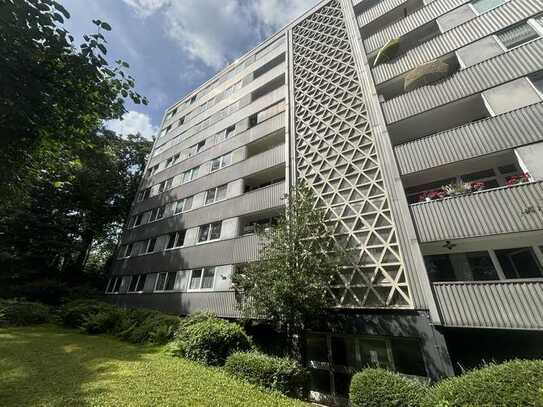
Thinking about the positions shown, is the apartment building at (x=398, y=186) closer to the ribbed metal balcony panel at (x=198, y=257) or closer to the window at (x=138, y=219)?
the ribbed metal balcony panel at (x=198, y=257)

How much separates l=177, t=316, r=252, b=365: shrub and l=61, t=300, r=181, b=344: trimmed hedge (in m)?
2.18

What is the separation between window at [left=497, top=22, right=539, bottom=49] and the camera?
1141 cm

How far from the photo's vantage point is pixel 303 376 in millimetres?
9102

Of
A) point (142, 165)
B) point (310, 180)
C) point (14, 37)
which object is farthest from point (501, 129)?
point (142, 165)

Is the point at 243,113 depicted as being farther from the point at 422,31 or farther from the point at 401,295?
the point at 401,295

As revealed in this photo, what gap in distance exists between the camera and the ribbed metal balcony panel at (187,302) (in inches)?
580

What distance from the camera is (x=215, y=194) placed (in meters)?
20.0

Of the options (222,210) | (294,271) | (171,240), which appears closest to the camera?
(294,271)

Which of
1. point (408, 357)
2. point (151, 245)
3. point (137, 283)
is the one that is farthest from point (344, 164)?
point (137, 283)

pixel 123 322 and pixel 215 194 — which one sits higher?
pixel 215 194

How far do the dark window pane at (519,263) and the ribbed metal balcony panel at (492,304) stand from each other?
2.11m

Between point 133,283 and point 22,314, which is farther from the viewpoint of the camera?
point 133,283

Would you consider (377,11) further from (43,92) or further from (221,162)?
(43,92)

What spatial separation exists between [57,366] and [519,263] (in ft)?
56.4
